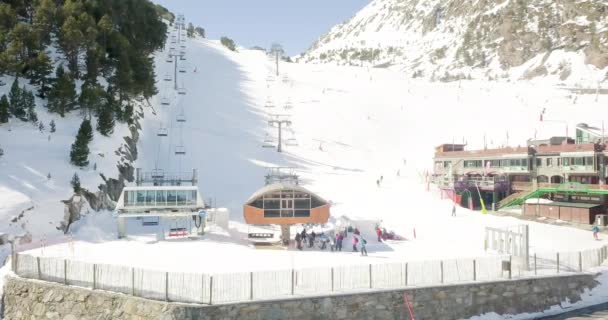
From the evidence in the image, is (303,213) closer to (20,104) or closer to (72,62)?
(20,104)

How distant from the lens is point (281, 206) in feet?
90.0

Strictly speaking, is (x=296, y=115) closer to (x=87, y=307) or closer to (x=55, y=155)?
(x=55, y=155)

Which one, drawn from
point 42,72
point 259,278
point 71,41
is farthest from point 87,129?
point 259,278

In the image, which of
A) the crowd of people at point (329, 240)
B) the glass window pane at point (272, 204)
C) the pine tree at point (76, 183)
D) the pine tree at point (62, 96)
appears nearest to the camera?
the crowd of people at point (329, 240)

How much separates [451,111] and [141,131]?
43.0 metres

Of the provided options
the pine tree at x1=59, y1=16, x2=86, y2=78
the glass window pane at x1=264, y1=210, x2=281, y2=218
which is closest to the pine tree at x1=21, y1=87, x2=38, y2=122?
the pine tree at x1=59, y1=16, x2=86, y2=78

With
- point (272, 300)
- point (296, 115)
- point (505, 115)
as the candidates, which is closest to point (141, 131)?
point (296, 115)

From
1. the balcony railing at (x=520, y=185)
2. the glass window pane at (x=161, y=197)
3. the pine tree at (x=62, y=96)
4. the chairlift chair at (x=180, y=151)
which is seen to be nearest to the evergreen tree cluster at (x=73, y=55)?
the pine tree at (x=62, y=96)

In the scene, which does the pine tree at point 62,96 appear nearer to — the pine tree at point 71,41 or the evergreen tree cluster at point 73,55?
the evergreen tree cluster at point 73,55

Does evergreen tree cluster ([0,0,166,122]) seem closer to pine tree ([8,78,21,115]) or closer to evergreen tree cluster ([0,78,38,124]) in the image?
evergreen tree cluster ([0,78,38,124])

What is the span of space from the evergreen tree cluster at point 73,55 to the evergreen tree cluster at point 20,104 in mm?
1418

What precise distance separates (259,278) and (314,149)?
36706 mm

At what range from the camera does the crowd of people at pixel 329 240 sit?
27016mm

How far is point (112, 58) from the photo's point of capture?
139 feet
